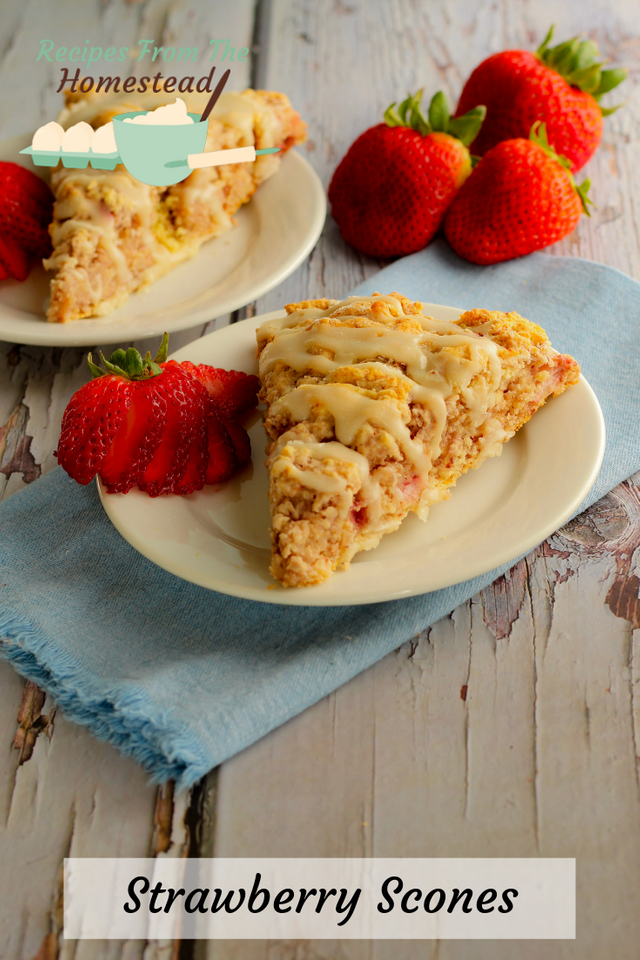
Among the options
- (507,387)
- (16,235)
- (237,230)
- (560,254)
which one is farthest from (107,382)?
(560,254)

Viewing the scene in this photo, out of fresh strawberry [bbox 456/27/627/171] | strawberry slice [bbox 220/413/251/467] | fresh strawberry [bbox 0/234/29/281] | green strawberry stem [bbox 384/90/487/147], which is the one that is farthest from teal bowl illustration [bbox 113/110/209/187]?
strawberry slice [bbox 220/413/251/467]

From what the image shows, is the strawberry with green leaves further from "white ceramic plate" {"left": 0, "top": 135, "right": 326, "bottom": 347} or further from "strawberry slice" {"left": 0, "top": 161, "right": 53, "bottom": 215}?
"strawberry slice" {"left": 0, "top": 161, "right": 53, "bottom": 215}

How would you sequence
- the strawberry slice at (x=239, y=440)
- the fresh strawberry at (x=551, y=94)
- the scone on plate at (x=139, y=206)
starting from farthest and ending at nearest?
the fresh strawberry at (x=551, y=94) → the scone on plate at (x=139, y=206) → the strawberry slice at (x=239, y=440)

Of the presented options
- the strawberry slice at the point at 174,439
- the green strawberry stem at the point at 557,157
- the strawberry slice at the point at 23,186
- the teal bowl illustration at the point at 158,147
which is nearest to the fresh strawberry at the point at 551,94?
the green strawberry stem at the point at 557,157

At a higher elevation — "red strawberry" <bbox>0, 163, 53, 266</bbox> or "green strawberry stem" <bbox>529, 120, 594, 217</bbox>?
"green strawberry stem" <bbox>529, 120, 594, 217</bbox>

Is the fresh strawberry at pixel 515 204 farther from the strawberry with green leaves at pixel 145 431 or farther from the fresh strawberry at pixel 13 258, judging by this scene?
the fresh strawberry at pixel 13 258

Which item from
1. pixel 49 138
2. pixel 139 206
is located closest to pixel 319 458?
pixel 139 206
